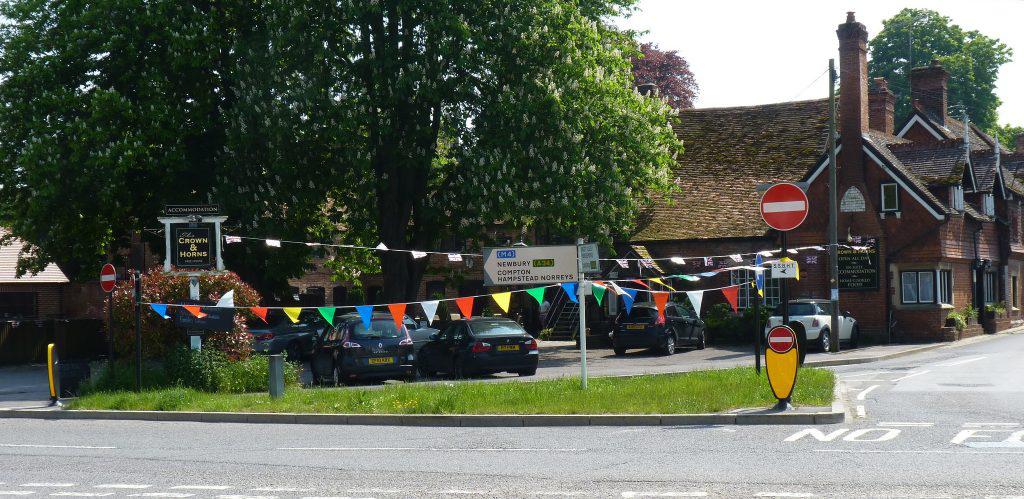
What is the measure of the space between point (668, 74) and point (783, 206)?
39.6 meters

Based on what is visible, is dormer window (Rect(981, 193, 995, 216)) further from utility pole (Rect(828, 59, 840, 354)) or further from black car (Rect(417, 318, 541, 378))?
black car (Rect(417, 318, 541, 378))

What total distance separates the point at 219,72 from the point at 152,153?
3.32m

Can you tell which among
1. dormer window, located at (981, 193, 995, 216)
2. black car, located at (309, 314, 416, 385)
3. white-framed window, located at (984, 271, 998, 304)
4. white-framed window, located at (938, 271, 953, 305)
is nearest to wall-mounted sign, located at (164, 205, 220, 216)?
black car, located at (309, 314, 416, 385)

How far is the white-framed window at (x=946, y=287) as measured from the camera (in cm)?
3647

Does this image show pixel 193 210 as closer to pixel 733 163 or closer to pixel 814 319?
pixel 814 319

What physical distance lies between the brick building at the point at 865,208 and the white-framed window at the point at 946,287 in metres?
0.04

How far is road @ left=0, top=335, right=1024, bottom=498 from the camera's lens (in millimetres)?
9617

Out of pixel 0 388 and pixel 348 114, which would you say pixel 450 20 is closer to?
pixel 348 114

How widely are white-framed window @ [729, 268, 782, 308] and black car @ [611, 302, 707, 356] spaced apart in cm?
537

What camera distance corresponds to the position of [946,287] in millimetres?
37219

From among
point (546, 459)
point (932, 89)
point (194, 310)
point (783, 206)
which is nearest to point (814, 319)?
point (783, 206)

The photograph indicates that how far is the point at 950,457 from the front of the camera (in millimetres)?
11023

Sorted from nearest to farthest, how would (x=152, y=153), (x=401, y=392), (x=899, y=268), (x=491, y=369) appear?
(x=401, y=392) → (x=491, y=369) → (x=152, y=153) → (x=899, y=268)

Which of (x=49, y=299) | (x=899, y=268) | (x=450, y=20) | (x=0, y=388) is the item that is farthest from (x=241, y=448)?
(x=49, y=299)
